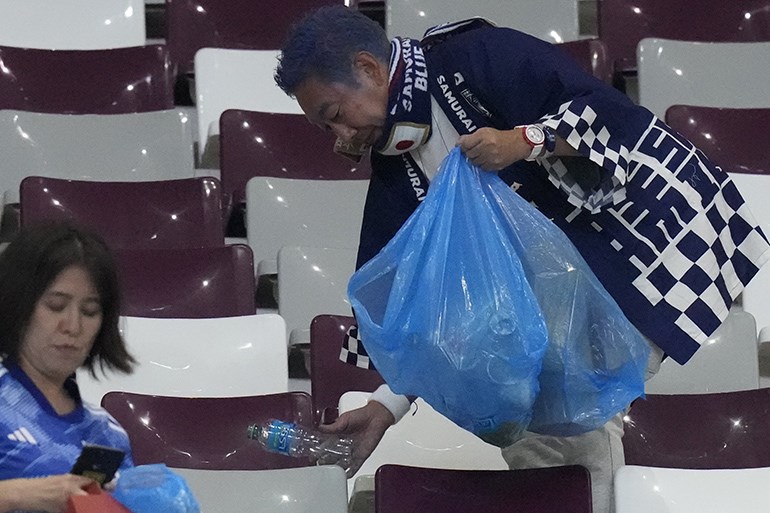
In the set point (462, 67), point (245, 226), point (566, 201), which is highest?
point (462, 67)

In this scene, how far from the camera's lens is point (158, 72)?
3.88 metres

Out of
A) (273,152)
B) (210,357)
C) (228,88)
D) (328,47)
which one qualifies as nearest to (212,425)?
(210,357)

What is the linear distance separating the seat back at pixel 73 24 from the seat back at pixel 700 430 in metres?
1.99

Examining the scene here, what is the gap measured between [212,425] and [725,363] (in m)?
0.97

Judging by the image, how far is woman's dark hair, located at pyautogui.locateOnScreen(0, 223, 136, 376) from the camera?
1825mm

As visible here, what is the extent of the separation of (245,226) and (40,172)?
1.52 feet

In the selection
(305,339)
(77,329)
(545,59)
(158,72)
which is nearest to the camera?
(77,329)

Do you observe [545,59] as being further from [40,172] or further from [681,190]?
[40,172]

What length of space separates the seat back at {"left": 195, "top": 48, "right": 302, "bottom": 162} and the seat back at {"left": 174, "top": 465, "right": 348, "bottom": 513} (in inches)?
58.6

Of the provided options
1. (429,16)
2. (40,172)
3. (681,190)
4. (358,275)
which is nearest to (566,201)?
(681,190)

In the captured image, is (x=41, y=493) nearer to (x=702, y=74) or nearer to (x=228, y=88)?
(x=228, y=88)

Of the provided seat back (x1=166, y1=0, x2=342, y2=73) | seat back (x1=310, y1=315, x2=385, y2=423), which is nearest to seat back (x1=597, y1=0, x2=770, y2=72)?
seat back (x1=166, y1=0, x2=342, y2=73)

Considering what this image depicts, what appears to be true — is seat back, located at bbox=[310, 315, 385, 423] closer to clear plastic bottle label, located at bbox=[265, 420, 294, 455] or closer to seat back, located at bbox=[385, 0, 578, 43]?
clear plastic bottle label, located at bbox=[265, 420, 294, 455]

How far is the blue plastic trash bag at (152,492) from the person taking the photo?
1.69 metres
